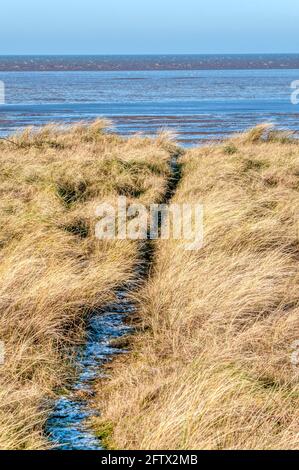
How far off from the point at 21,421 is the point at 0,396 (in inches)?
9.6

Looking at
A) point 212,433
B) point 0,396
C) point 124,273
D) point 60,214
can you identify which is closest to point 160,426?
point 212,433

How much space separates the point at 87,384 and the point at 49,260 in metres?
1.95

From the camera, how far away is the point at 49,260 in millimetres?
5734

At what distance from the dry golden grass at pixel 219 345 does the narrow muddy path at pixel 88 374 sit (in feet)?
0.29

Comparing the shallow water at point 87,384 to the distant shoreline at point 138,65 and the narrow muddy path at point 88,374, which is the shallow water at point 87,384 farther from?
the distant shoreline at point 138,65

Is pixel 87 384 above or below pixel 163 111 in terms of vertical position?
above

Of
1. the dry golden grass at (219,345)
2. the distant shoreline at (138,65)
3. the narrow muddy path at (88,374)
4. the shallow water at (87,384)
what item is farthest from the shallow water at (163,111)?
the distant shoreline at (138,65)

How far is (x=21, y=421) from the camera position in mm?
3236

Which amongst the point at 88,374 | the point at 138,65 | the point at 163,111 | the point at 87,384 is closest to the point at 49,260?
the point at 88,374

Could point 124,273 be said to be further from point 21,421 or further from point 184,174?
point 184,174

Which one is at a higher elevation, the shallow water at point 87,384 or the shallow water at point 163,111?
the shallow water at point 87,384

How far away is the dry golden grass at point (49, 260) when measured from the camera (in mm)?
3736

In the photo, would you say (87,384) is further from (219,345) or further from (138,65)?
(138,65)

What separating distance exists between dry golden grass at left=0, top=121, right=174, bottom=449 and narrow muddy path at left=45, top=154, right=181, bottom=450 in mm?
74
